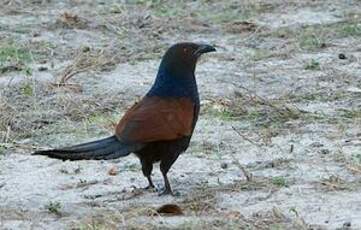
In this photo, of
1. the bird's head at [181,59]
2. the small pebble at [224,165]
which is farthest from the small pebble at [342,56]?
the bird's head at [181,59]

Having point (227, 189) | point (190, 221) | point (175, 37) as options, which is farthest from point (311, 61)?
point (190, 221)

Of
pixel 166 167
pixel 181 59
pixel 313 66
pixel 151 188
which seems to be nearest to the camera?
pixel 166 167

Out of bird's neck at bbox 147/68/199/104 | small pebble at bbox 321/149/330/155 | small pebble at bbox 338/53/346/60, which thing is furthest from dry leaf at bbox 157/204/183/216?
small pebble at bbox 338/53/346/60

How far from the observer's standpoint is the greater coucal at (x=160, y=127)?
645cm

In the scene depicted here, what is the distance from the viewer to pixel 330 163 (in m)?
7.07

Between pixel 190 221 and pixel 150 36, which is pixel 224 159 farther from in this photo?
pixel 150 36

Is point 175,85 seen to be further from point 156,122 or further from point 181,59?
point 156,122

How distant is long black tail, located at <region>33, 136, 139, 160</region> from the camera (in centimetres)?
634

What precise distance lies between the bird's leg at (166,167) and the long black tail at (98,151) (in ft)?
0.62

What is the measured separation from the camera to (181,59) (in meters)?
6.87

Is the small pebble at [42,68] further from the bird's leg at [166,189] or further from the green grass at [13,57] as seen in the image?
the bird's leg at [166,189]

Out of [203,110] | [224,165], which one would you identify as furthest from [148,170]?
[203,110]

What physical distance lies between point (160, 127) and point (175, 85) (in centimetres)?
34

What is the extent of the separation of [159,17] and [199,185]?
4633mm
